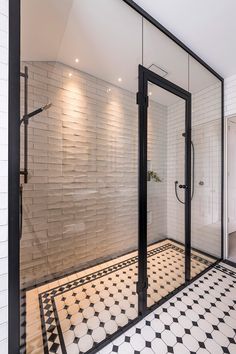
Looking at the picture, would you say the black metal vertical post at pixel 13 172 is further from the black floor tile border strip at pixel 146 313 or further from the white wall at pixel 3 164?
the black floor tile border strip at pixel 146 313

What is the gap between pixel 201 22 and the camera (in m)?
1.71

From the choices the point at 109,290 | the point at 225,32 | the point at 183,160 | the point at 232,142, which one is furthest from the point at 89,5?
the point at 232,142

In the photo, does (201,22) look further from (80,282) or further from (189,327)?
(80,282)

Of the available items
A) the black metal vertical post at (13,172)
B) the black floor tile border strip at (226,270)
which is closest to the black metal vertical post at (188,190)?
the black floor tile border strip at (226,270)

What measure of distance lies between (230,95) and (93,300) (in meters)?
3.31

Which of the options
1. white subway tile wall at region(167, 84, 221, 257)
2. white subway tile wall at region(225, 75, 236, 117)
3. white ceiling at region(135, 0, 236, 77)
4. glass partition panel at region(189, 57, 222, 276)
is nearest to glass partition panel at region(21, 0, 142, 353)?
white ceiling at region(135, 0, 236, 77)

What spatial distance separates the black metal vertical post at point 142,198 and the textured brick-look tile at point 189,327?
Result: 20 centimetres

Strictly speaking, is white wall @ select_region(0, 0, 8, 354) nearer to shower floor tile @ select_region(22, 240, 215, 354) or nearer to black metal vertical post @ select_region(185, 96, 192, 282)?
shower floor tile @ select_region(22, 240, 215, 354)

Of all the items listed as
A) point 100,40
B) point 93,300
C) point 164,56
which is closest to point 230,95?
point 164,56

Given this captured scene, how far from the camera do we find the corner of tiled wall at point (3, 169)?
93cm

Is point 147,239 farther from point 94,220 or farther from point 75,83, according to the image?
point 75,83

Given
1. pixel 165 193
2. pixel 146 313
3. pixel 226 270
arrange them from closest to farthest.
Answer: pixel 146 313 < pixel 165 193 < pixel 226 270

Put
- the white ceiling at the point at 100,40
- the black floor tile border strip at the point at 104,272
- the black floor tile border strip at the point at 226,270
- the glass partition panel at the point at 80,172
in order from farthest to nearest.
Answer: the black floor tile border strip at the point at 226,270, the black floor tile border strip at the point at 104,272, the glass partition panel at the point at 80,172, the white ceiling at the point at 100,40

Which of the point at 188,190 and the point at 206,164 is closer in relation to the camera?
the point at 188,190
